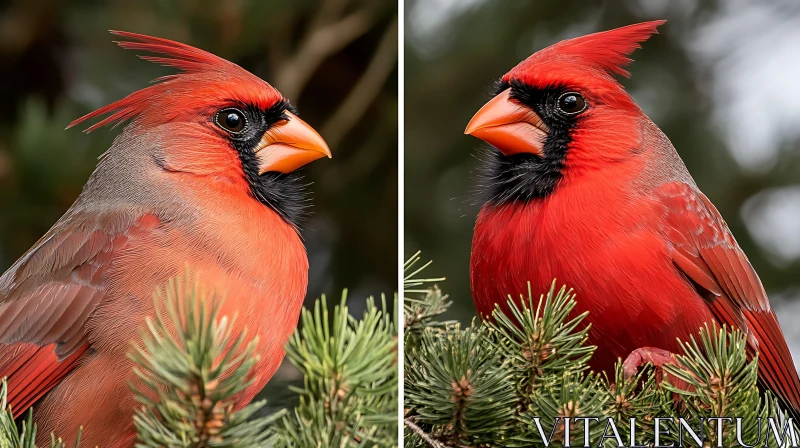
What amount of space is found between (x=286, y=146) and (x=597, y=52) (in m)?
0.76

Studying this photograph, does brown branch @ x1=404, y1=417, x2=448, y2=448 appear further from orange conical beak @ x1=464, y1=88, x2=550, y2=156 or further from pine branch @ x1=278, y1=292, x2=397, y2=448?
orange conical beak @ x1=464, y1=88, x2=550, y2=156

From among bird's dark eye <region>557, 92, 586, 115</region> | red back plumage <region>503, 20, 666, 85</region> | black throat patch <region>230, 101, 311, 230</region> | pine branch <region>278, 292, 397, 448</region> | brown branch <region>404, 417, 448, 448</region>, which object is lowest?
brown branch <region>404, 417, 448, 448</region>

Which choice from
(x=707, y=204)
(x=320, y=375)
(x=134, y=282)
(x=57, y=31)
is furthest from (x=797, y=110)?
(x=57, y=31)

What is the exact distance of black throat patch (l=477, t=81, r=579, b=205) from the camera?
2006mm

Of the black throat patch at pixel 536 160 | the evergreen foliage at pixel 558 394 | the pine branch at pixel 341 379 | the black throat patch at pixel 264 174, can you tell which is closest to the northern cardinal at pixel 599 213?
the black throat patch at pixel 536 160

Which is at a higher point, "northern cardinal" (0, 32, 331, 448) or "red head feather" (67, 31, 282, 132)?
"red head feather" (67, 31, 282, 132)

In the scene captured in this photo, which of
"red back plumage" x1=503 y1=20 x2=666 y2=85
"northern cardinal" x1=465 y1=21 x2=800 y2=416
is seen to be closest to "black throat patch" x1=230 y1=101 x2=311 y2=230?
"northern cardinal" x1=465 y1=21 x2=800 y2=416

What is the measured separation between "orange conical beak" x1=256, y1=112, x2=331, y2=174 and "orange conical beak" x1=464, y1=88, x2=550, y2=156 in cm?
39

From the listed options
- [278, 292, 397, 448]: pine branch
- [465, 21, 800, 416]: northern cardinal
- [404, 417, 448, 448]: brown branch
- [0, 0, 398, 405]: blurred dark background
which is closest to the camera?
[278, 292, 397, 448]: pine branch

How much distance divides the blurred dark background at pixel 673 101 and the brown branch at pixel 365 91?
0.38 ft

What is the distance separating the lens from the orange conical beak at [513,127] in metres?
1.99

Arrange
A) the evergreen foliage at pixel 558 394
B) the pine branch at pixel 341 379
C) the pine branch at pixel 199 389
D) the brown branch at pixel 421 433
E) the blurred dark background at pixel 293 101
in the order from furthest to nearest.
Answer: the blurred dark background at pixel 293 101 → the brown branch at pixel 421 433 → the evergreen foliage at pixel 558 394 → the pine branch at pixel 341 379 → the pine branch at pixel 199 389

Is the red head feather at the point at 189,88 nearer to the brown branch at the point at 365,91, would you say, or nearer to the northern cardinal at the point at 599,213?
the brown branch at the point at 365,91

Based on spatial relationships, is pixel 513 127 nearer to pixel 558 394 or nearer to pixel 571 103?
pixel 571 103
